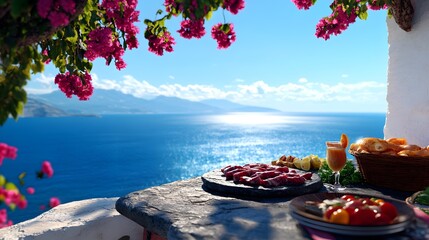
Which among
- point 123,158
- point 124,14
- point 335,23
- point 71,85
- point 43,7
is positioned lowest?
point 123,158

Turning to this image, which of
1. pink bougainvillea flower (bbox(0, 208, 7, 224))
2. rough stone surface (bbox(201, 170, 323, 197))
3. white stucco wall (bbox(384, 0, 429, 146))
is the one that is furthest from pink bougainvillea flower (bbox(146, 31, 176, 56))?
white stucco wall (bbox(384, 0, 429, 146))

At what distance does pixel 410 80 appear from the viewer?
5.07 metres

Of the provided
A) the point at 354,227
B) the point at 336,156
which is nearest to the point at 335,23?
the point at 336,156

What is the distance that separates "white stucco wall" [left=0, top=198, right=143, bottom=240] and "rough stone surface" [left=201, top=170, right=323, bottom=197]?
0.90m

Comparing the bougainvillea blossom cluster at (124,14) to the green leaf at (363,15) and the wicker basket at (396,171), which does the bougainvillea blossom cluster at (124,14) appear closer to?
the wicker basket at (396,171)

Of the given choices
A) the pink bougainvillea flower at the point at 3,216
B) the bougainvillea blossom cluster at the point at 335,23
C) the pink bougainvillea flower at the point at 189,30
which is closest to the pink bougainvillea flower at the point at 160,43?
the pink bougainvillea flower at the point at 189,30

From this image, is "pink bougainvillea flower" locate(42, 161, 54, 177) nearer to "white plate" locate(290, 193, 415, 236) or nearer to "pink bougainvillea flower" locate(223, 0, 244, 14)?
"white plate" locate(290, 193, 415, 236)

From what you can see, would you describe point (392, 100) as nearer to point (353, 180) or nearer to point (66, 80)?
point (353, 180)

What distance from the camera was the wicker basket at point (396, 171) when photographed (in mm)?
3575

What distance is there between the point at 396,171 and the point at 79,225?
298 centimetres

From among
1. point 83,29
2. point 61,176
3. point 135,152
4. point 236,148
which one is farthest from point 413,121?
point 236,148

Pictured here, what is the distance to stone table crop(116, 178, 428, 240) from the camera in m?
2.24

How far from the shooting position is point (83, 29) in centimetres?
329

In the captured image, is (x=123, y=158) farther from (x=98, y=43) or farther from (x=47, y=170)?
(x=47, y=170)
